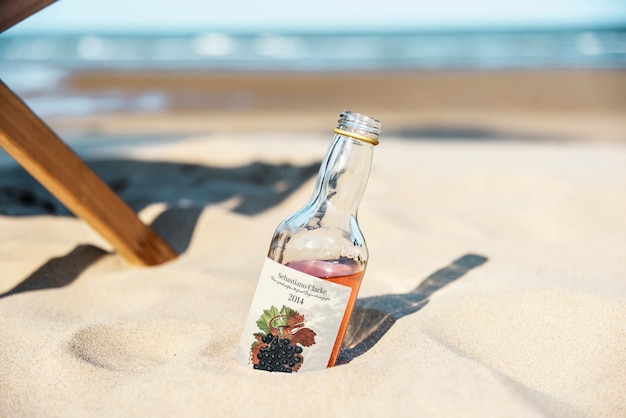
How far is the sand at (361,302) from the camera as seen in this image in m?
1.19

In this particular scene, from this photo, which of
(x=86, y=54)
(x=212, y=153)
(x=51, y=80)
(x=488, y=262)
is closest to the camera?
(x=488, y=262)

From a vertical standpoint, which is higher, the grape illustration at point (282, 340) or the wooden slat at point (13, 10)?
the wooden slat at point (13, 10)

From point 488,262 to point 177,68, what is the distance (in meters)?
10.5

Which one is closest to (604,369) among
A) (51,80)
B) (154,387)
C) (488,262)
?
(488,262)

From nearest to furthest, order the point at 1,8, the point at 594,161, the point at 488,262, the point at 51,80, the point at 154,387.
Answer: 1. the point at 154,387
2. the point at 1,8
3. the point at 488,262
4. the point at 594,161
5. the point at 51,80

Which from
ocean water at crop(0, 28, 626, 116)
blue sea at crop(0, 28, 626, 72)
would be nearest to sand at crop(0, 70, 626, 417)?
ocean water at crop(0, 28, 626, 116)

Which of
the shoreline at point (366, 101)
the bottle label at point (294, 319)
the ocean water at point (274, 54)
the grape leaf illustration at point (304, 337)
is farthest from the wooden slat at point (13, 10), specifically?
the ocean water at point (274, 54)

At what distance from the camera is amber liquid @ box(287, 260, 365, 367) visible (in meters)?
1.26

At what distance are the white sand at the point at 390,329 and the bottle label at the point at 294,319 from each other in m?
0.06

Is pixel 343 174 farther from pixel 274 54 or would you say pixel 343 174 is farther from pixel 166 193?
pixel 274 54

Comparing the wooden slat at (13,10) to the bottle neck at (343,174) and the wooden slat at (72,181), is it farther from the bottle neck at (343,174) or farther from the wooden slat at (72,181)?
the bottle neck at (343,174)

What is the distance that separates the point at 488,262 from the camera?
6.36 ft

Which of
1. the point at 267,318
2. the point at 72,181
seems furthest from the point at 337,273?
the point at 72,181

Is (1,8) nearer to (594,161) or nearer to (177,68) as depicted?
(594,161)
